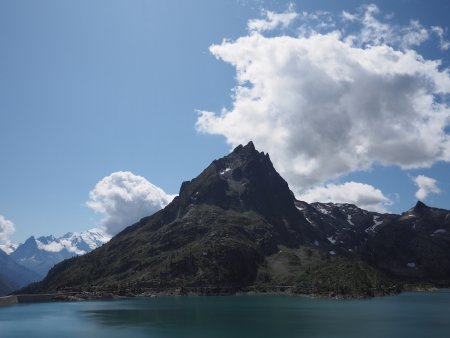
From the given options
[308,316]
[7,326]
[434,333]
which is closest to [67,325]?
[7,326]

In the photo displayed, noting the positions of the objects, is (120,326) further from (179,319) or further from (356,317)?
(356,317)

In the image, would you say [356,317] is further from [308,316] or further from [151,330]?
[151,330]

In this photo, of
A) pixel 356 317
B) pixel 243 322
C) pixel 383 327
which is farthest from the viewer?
pixel 356 317

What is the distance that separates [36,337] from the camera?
483ft

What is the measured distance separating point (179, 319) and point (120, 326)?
92.5 ft

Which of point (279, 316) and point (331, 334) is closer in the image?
point (331, 334)

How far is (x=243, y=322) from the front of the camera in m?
172

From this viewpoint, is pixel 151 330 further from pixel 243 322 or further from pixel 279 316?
pixel 279 316

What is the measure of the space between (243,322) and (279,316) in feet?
86.0

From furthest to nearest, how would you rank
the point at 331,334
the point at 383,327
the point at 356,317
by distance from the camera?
the point at 356,317 → the point at 383,327 → the point at 331,334

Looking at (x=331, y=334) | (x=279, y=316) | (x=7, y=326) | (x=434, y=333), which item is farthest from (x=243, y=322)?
(x=7, y=326)

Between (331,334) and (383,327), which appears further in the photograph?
(383,327)

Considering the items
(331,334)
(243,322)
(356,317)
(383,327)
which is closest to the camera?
(331,334)

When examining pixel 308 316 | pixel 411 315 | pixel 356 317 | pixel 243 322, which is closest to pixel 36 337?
pixel 243 322
